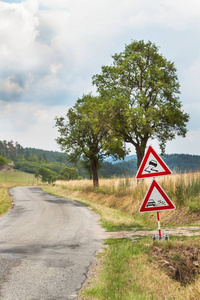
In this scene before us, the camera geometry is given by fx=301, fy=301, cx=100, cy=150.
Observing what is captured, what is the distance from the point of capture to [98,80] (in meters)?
29.5

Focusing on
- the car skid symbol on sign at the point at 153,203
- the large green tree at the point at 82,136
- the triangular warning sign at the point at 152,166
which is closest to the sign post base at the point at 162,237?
the car skid symbol on sign at the point at 153,203

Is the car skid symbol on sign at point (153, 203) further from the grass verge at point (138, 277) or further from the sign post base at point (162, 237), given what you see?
the grass verge at point (138, 277)

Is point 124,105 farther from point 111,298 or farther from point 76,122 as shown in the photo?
point 111,298

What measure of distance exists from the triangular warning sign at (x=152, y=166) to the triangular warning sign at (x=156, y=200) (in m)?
0.31

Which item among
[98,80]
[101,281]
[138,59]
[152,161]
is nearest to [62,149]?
[98,80]

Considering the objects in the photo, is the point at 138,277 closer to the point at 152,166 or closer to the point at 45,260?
the point at 45,260

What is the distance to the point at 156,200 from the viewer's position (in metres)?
7.78

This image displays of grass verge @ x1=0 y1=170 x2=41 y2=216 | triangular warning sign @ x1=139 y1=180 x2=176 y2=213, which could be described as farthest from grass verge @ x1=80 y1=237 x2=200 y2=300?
grass verge @ x1=0 y1=170 x2=41 y2=216

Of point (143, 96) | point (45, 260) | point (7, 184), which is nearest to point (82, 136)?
point (143, 96)

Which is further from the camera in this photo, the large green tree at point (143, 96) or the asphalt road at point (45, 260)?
the large green tree at point (143, 96)

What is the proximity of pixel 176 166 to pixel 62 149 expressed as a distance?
21.0 m

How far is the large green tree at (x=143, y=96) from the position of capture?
24234mm

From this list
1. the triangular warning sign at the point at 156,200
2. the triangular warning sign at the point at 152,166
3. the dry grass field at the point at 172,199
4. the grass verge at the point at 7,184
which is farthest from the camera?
the grass verge at the point at 7,184

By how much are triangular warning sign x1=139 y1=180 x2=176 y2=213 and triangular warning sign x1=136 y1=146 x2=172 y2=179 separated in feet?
1.00
